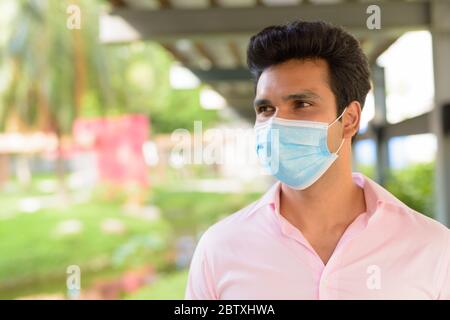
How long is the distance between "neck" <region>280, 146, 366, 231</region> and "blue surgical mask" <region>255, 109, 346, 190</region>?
17 mm

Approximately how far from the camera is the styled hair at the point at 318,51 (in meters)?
0.96

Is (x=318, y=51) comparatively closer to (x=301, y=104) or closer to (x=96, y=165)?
(x=301, y=104)

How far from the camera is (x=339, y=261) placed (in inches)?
37.2

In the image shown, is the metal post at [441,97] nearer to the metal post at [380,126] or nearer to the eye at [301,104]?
the metal post at [380,126]

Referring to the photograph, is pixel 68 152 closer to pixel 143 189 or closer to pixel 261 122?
pixel 143 189

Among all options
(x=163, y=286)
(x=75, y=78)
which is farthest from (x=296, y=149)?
(x=75, y=78)

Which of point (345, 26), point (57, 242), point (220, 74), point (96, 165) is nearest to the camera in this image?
point (345, 26)

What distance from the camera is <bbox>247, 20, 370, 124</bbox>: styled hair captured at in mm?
956

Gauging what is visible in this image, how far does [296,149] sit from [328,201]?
10 cm

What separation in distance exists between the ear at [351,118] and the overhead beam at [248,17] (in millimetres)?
1065

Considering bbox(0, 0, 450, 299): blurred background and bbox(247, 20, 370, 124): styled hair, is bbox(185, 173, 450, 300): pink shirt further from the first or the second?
bbox(0, 0, 450, 299): blurred background

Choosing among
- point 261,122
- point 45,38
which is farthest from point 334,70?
point 45,38

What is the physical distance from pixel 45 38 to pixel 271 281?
39.2 feet

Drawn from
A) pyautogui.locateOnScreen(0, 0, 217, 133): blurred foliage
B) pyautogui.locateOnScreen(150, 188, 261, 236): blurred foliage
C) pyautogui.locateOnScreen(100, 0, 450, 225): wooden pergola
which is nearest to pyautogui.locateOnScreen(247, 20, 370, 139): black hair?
pyautogui.locateOnScreen(100, 0, 450, 225): wooden pergola
